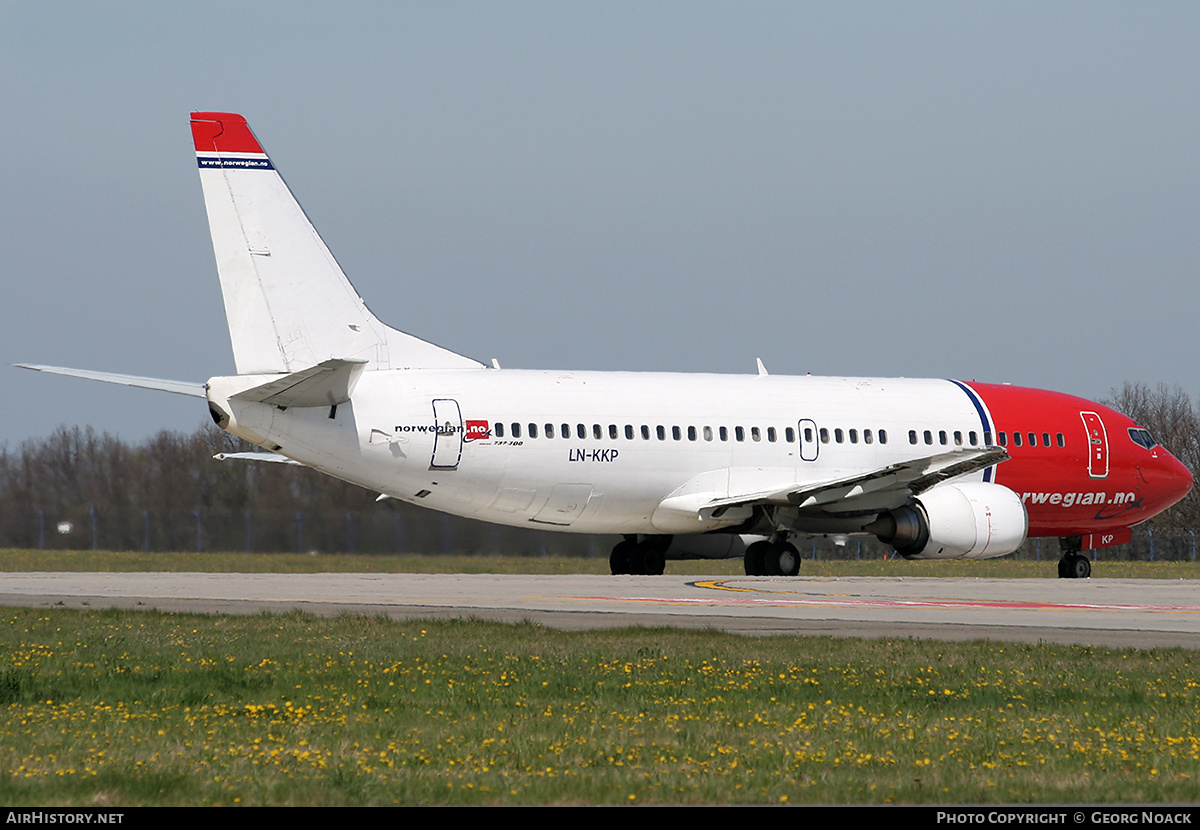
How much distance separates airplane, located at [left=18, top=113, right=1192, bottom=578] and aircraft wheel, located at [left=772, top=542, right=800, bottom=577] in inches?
1.1

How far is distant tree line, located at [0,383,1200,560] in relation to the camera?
118 ft

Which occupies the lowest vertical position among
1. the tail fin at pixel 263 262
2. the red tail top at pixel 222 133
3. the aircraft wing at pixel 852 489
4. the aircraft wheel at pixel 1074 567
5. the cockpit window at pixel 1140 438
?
the aircraft wheel at pixel 1074 567

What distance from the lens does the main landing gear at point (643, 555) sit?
33.4 meters

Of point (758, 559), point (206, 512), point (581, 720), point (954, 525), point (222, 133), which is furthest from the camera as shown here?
point (206, 512)

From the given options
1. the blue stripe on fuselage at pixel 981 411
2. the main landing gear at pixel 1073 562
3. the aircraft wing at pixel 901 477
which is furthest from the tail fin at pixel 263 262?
the main landing gear at pixel 1073 562

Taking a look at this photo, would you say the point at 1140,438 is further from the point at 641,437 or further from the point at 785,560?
the point at 641,437

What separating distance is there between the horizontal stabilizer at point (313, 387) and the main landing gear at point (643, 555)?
27.8ft

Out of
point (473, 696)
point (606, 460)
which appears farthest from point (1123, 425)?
point (473, 696)

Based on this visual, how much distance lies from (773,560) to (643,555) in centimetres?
341

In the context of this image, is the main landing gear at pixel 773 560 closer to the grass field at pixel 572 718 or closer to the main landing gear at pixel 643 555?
the main landing gear at pixel 643 555

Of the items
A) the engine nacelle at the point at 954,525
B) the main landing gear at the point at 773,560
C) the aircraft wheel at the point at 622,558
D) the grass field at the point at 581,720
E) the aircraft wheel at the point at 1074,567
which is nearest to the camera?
the grass field at the point at 581,720

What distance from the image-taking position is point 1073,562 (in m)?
35.5

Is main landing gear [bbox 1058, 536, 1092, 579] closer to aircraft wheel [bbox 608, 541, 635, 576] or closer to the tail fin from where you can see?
aircraft wheel [bbox 608, 541, 635, 576]

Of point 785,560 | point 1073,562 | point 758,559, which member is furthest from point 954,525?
point 1073,562
